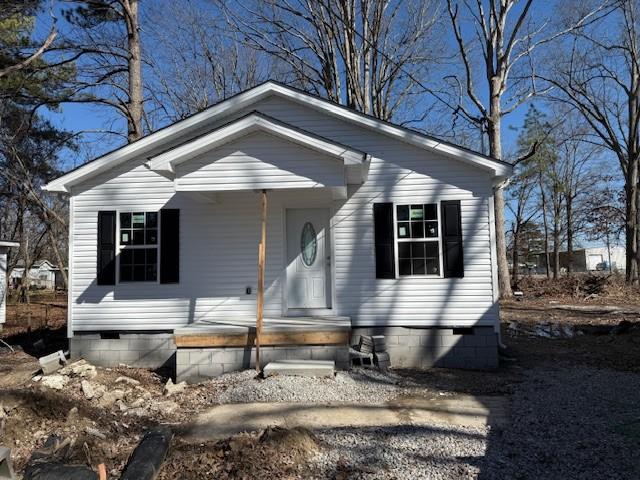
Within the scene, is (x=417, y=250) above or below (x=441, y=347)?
above

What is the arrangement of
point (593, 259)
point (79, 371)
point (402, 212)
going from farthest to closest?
point (593, 259) → point (402, 212) → point (79, 371)

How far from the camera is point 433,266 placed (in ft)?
25.7

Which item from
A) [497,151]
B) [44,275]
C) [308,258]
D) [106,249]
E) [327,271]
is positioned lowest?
[44,275]

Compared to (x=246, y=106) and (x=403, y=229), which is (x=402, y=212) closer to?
(x=403, y=229)

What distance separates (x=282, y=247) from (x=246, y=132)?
2.11m

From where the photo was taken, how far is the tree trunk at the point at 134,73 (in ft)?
44.0

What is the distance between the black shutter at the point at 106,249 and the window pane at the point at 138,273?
0.35 metres

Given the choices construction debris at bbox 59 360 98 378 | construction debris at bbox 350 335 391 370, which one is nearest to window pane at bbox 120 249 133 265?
construction debris at bbox 59 360 98 378

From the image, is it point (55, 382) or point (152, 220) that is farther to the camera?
point (152, 220)

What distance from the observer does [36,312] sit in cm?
1802

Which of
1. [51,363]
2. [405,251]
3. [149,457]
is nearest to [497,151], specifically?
[405,251]

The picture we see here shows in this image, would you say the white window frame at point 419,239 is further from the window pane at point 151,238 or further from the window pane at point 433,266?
the window pane at point 151,238

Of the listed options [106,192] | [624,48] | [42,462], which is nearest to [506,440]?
[42,462]

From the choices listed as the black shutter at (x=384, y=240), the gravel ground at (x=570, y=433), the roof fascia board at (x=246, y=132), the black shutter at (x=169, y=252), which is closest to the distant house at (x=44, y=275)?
the black shutter at (x=169, y=252)
